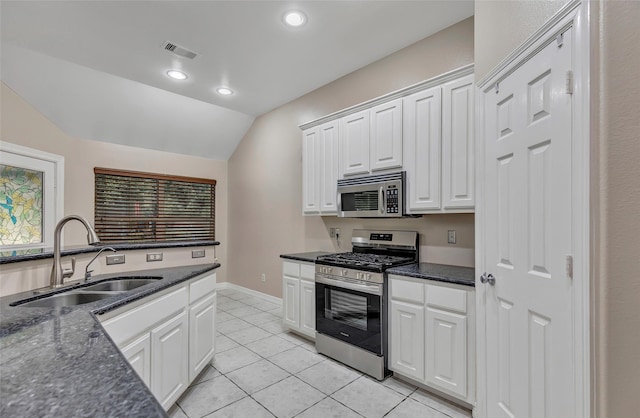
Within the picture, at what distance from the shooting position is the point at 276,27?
2.80 m

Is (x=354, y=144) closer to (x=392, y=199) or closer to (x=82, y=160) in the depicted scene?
(x=392, y=199)

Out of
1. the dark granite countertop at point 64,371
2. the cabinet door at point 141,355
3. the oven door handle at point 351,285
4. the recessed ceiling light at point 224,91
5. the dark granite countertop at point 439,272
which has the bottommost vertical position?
the cabinet door at point 141,355

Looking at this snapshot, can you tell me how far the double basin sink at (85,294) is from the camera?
1.57 metres

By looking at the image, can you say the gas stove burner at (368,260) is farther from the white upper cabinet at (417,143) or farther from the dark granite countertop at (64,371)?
the dark granite countertop at (64,371)

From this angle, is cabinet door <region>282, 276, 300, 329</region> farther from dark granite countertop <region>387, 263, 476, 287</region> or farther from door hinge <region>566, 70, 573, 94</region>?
door hinge <region>566, 70, 573, 94</region>

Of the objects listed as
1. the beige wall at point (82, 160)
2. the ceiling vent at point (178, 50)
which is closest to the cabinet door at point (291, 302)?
the beige wall at point (82, 160)

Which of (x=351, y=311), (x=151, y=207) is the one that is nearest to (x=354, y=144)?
(x=351, y=311)

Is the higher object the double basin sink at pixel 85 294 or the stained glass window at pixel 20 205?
the stained glass window at pixel 20 205

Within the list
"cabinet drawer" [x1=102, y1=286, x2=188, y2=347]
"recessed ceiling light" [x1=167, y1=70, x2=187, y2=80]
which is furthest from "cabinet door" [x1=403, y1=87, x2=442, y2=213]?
"recessed ceiling light" [x1=167, y1=70, x2=187, y2=80]

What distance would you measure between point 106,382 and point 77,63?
4.10m

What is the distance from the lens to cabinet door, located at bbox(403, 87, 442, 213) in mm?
2557

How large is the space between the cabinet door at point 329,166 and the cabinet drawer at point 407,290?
1.22 metres

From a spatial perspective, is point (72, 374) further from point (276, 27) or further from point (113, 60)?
point (113, 60)

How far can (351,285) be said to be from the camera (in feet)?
8.91
